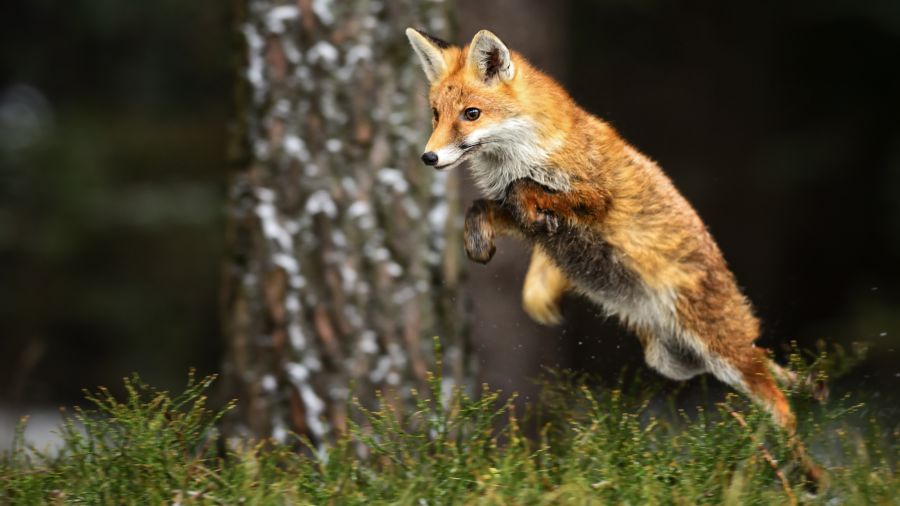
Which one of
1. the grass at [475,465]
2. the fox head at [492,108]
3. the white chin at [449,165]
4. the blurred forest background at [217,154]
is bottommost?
the grass at [475,465]

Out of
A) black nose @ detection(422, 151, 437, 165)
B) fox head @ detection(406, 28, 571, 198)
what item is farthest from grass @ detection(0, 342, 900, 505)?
black nose @ detection(422, 151, 437, 165)

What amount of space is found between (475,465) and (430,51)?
1.38 metres

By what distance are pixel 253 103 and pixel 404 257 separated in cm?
106

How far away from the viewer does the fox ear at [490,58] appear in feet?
9.78

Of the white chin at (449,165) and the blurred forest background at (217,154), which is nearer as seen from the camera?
the white chin at (449,165)

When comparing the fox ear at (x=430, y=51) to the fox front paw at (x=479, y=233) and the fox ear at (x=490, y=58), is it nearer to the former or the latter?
the fox ear at (x=490, y=58)

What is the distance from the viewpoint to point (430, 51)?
3072 mm

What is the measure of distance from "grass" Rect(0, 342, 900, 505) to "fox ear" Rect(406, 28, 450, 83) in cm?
110

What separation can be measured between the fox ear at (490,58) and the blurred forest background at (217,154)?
474 centimetres

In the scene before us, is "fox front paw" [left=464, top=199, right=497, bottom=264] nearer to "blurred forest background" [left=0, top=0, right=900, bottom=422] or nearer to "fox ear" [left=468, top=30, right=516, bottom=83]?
"fox ear" [left=468, top=30, right=516, bottom=83]

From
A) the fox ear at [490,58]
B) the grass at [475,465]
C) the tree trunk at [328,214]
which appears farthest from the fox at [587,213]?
the tree trunk at [328,214]

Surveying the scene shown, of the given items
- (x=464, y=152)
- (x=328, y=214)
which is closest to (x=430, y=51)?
(x=464, y=152)

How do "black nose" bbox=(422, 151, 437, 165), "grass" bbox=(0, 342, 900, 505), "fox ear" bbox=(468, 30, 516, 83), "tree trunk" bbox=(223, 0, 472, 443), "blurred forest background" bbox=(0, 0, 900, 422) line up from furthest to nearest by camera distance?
"blurred forest background" bbox=(0, 0, 900, 422) → "tree trunk" bbox=(223, 0, 472, 443) → "grass" bbox=(0, 342, 900, 505) → "fox ear" bbox=(468, 30, 516, 83) → "black nose" bbox=(422, 151, 437, 165)

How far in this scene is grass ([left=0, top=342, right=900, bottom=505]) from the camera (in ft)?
11.1
